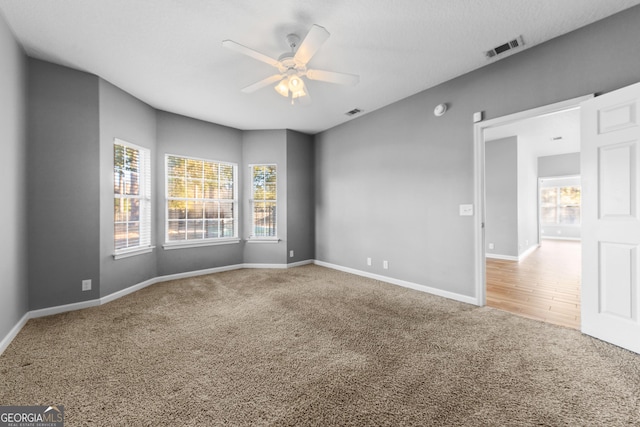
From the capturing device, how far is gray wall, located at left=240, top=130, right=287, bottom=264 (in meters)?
5.32

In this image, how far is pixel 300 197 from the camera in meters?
5.55

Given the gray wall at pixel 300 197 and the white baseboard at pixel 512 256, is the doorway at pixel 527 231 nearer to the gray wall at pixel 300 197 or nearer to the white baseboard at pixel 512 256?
the white baseboard at pixel 512 256

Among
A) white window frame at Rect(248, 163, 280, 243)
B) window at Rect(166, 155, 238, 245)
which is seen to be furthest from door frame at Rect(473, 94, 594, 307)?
window at Rect(166, 155, 238, 245)

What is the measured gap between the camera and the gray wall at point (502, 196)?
6.21m

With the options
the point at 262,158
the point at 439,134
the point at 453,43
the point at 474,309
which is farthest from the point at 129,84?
the point at 474,309

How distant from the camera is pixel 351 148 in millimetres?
4918

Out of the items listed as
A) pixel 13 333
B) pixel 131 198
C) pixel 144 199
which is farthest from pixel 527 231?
pixel 13 333

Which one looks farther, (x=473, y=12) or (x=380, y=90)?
(x=380, y=90)

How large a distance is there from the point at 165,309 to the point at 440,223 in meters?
3.67

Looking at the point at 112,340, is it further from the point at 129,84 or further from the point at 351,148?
the point at 351,148

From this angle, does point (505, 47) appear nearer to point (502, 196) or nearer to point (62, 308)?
point (502, 196)

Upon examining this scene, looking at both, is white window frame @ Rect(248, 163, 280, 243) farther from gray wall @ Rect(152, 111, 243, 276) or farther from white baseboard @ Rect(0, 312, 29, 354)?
white baseboard @ Rect(0, 312, 29, 354)

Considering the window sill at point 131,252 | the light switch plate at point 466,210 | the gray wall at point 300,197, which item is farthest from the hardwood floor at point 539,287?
the window sill at point 131,252

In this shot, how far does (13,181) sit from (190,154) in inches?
93.9
